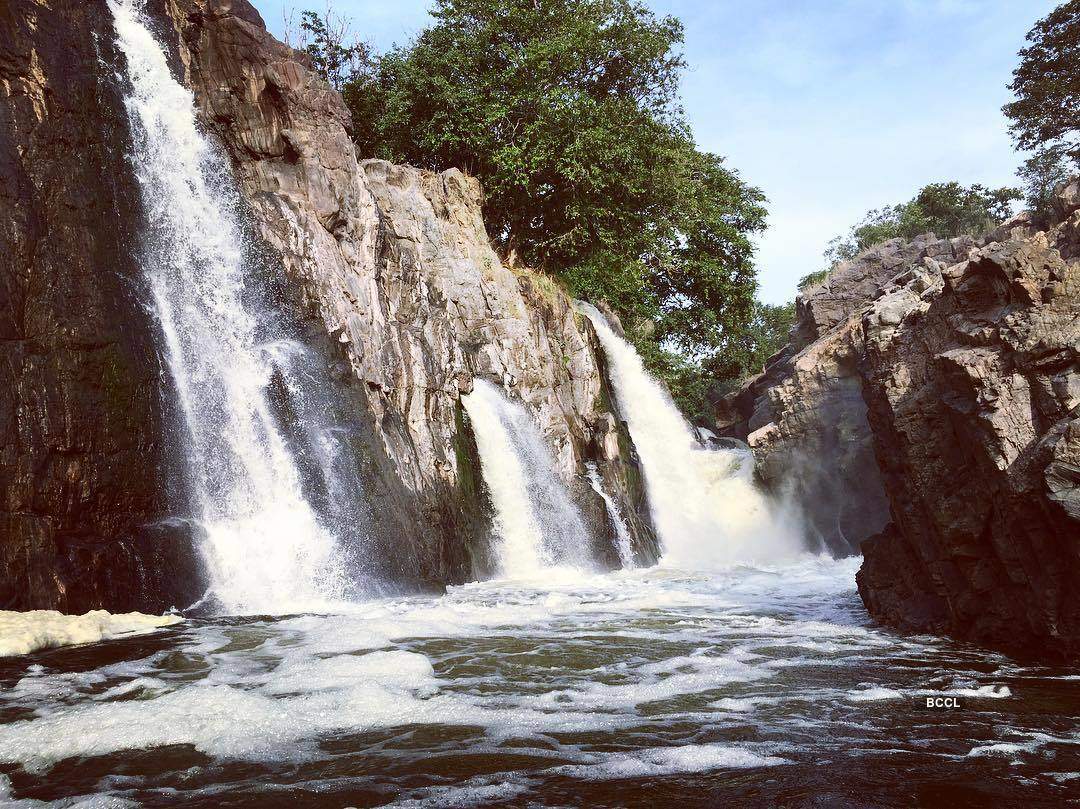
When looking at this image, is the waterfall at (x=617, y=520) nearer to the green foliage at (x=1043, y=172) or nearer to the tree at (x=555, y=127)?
the tree at (x=555, y=127)

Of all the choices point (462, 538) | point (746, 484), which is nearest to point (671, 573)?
point (462, 538)

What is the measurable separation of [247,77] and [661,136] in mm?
16751

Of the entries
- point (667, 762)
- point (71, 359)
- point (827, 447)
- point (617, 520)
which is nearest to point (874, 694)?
point (667, 762)

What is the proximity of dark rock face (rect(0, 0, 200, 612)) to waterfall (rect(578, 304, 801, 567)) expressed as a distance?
14.4 metres

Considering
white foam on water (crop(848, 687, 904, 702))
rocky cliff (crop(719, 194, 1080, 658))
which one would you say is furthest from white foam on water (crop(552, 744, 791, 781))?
rocky cliff (crop(719, 194, 1080, 658))

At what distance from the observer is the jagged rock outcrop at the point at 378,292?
16172 millimetres

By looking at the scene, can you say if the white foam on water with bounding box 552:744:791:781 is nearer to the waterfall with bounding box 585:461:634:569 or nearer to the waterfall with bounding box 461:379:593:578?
the waterfall with bounding box 461:379:593:578

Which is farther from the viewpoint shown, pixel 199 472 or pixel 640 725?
pixel 199 472

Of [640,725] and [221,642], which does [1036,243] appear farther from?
[221,642]

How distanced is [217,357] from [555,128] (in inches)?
636

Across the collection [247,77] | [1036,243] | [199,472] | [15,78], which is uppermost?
[247,77]

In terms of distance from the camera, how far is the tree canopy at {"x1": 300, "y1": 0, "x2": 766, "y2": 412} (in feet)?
88.4

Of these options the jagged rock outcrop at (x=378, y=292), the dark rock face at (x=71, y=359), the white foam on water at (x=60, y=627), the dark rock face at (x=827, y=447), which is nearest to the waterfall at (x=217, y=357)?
the dark rock face at (x=71, y=359)

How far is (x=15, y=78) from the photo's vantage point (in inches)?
516
